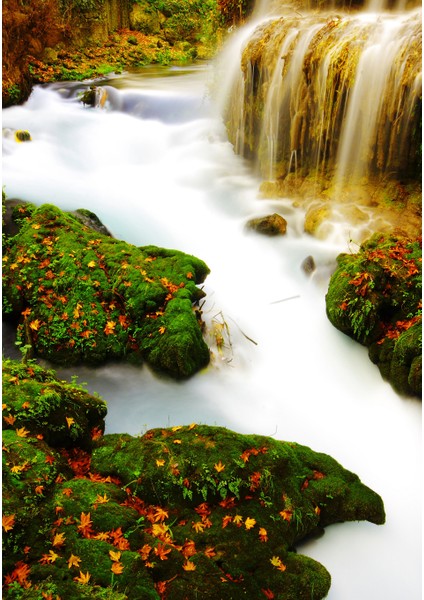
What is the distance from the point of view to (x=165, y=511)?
3.40 m

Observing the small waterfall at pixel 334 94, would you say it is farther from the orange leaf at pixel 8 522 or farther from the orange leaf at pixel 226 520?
the orange leaf at pixel 8 522

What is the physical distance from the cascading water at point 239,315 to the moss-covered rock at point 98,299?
0.32m

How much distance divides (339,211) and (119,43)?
1616 cm

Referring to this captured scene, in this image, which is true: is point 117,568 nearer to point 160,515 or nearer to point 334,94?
point 160,515

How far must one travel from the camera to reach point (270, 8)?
11055 millimetres

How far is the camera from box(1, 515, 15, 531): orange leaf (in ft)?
8.98

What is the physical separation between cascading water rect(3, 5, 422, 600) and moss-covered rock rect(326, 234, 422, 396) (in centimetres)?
24

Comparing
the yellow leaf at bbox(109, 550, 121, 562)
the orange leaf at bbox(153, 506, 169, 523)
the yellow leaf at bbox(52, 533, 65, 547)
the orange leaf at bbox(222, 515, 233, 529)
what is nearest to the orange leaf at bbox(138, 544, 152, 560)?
the yellow leaf at bbox(109, 550, 121, 562)

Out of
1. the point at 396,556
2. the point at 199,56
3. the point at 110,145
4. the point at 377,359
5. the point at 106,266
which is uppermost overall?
the point at 199,56

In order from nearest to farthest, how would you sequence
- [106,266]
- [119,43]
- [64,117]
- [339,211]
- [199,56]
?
1. [106,266]
2. [339,211]
3. [64,117]
4. [119,43]
5. [199,56]

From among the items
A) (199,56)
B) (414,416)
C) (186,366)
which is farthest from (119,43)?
(414,416)

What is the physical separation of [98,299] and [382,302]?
147 inches

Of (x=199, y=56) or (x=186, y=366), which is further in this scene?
(x=199, y=56)

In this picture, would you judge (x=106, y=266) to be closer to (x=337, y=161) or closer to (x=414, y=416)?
(x=414, y=416)
